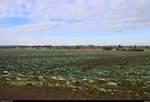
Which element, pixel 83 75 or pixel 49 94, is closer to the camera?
pixel 49 94

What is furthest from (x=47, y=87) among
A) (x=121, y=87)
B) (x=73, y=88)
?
(x=121, y=87)

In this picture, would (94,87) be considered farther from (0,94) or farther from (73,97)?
(0,94)

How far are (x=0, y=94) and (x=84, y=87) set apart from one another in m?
6.22

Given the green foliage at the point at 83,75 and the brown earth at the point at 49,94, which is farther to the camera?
the green foliage at the point at 83,75

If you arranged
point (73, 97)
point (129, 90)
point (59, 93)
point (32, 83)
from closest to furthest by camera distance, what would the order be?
point (73, 97)
point (59, 93)
point (129, 90)
point (32, 83)

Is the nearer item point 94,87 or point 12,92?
point 12,92

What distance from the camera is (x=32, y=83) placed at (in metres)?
23.2

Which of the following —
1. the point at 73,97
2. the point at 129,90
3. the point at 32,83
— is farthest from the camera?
the point at 32,83

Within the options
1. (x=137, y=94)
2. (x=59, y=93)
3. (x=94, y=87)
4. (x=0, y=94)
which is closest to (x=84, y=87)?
(x=94, y=87)

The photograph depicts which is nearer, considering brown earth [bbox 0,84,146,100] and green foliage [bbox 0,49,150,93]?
brown earth [bbox 0,84,146,100]

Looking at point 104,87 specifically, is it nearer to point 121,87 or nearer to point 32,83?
point 121,87

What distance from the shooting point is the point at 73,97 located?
58.5 feet

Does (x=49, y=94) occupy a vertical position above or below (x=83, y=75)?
above

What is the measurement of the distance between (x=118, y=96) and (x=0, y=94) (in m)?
7.82
